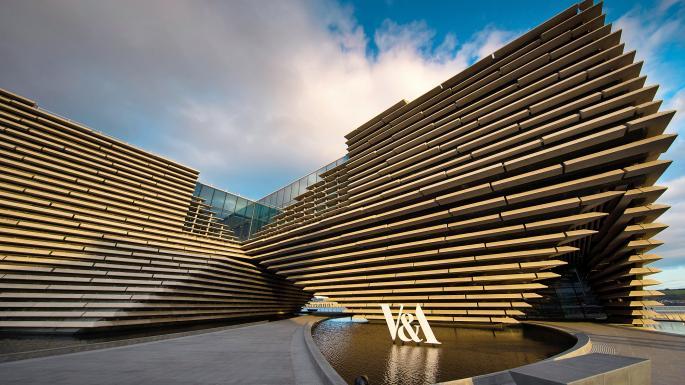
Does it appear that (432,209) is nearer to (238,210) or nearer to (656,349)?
(656,349)

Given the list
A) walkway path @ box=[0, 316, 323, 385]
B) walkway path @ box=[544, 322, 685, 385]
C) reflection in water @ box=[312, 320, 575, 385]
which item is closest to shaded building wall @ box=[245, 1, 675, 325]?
walkway path @ box=[544, 322, 685, 385]

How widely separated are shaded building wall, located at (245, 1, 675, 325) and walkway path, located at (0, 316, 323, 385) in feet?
29.4

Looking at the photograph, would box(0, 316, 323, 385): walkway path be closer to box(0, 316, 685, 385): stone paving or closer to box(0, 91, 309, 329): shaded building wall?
→ box(0, 316, 685, 385): stone paving

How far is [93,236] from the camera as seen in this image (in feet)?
47.9

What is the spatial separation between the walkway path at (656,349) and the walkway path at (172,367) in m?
6.76

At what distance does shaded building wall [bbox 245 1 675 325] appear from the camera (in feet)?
32.8

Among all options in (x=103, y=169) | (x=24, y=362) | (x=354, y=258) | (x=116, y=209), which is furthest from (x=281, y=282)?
(x=24, y=362)

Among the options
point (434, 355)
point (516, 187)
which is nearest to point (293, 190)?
point (516, 187)

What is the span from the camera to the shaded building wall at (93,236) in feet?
41.3

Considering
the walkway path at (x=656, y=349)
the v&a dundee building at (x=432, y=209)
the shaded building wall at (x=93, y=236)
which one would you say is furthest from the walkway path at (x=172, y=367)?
the v&a dundee building at (x=432, y=209)

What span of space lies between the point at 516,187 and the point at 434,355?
833 centimetres

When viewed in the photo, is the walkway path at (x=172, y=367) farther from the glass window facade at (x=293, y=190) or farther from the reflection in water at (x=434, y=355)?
the glass window facade at (x=293, y=190)

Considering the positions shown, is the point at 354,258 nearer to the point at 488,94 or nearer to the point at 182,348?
the point at 182,348

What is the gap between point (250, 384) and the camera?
4512 millimetres
